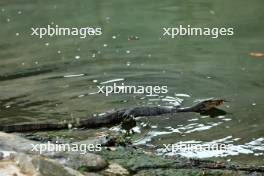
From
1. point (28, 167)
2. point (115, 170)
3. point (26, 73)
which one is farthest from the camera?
point (26, 73)

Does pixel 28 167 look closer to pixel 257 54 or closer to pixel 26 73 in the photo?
pixel 26 73

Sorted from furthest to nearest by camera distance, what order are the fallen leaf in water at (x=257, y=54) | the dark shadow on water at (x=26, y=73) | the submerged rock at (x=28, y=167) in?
the fallen leaf in water at (x=257, y=54) < the dark shadow on water at (x=26, y=73) < the submerged rock at (x=28, y=167)

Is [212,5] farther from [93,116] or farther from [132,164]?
[132,164]

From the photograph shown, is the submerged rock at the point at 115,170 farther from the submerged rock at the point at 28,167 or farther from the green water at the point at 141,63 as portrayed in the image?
the green water at the point at 141,63

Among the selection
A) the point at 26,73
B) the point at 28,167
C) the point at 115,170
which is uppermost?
the point at 26,73

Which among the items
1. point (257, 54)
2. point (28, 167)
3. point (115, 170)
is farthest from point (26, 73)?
point (28, 167)

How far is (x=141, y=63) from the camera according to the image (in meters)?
9.26

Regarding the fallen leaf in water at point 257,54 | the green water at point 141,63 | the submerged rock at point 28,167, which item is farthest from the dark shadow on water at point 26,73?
the submerged rock at point 28,167

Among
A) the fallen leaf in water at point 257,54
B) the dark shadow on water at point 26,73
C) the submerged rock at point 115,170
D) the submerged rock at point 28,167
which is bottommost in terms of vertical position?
the submerged rock at point 115,170

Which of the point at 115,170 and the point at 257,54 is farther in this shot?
the point at 257,54

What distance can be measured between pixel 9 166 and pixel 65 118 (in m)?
3.15

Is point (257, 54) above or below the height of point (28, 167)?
above

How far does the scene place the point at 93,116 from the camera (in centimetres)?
684

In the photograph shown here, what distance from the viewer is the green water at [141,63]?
7105mm
